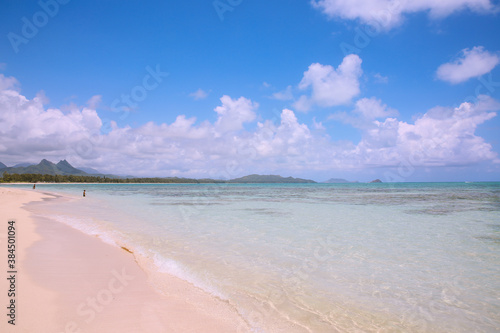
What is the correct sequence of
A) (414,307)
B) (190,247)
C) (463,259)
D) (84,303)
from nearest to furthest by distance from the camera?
(84,303)
(414,307)
(463,259)
(190,247)

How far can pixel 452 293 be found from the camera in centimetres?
587

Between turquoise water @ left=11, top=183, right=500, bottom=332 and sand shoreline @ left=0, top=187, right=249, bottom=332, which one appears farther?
turquoise water @ left=11, top=183, right=500, bottom=332

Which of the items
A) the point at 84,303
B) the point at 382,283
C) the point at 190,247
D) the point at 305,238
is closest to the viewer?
the point at 84,303

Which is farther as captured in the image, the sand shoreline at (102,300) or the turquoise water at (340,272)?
the turquoise water at (340,272)

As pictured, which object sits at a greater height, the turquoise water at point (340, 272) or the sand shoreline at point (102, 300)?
the sand shoreline at point (102, 300)

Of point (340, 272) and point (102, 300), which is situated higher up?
point (102, 300)

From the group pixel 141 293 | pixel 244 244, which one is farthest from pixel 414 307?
pixel 244 244

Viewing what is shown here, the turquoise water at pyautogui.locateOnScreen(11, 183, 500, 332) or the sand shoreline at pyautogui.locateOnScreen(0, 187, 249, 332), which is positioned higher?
the sand shoreline at pyautogui.locateOnScreen(0, 187, 249, 332)

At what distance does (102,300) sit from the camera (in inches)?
189

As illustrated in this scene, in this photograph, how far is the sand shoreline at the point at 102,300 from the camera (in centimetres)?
396

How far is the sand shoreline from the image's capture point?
3.96 m

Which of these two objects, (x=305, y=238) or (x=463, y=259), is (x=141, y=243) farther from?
(x=463, y=259)

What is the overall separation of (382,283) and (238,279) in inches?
139

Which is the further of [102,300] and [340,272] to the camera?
[340,272]
